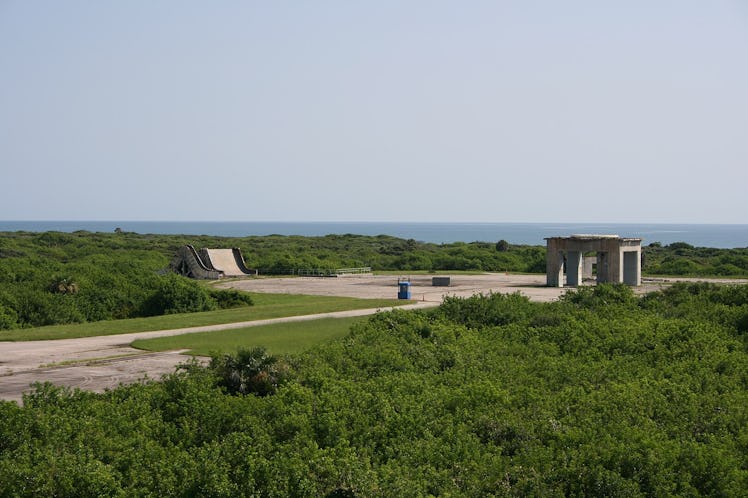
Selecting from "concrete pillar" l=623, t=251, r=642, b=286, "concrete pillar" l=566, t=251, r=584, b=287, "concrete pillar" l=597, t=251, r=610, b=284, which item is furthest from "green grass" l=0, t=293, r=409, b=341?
"concrete pillar" l=623, t=251, r=642, b=286

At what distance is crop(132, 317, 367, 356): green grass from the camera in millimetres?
23547

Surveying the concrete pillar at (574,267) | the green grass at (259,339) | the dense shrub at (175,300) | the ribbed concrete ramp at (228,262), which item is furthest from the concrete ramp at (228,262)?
the green grass at (259,339)

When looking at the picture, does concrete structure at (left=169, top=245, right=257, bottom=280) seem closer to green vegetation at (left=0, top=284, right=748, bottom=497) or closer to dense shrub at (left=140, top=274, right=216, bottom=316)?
dense shrub at (left=140, top=274, right=216, bottom=316)

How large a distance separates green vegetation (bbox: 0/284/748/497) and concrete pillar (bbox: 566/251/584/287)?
30.2 metres

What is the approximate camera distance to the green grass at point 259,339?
23547 mm

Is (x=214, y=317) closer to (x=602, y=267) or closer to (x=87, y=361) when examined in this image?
(x=87, y=361)

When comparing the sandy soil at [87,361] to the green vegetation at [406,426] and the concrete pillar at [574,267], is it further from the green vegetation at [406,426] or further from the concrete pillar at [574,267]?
the concrete pillar at [574,267]

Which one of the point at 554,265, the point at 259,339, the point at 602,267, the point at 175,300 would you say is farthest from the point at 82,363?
the point at 602,267

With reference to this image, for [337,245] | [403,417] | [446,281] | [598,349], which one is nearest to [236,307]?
[446,281]

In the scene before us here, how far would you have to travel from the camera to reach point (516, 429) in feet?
45.3

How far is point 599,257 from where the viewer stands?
50.4 m

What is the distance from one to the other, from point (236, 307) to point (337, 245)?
2811 inches

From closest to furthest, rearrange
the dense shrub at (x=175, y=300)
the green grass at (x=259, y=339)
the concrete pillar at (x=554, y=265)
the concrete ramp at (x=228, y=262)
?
the green grass at (x=259, y=339) < the dense shrub at (x=175, y=300) < the concrete pillar at (x=554, y=265) < the concrete ramp at (x=228, y=262)

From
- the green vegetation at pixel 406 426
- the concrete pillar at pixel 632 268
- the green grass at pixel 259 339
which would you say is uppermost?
the concrete pillar at pixel 632 268
